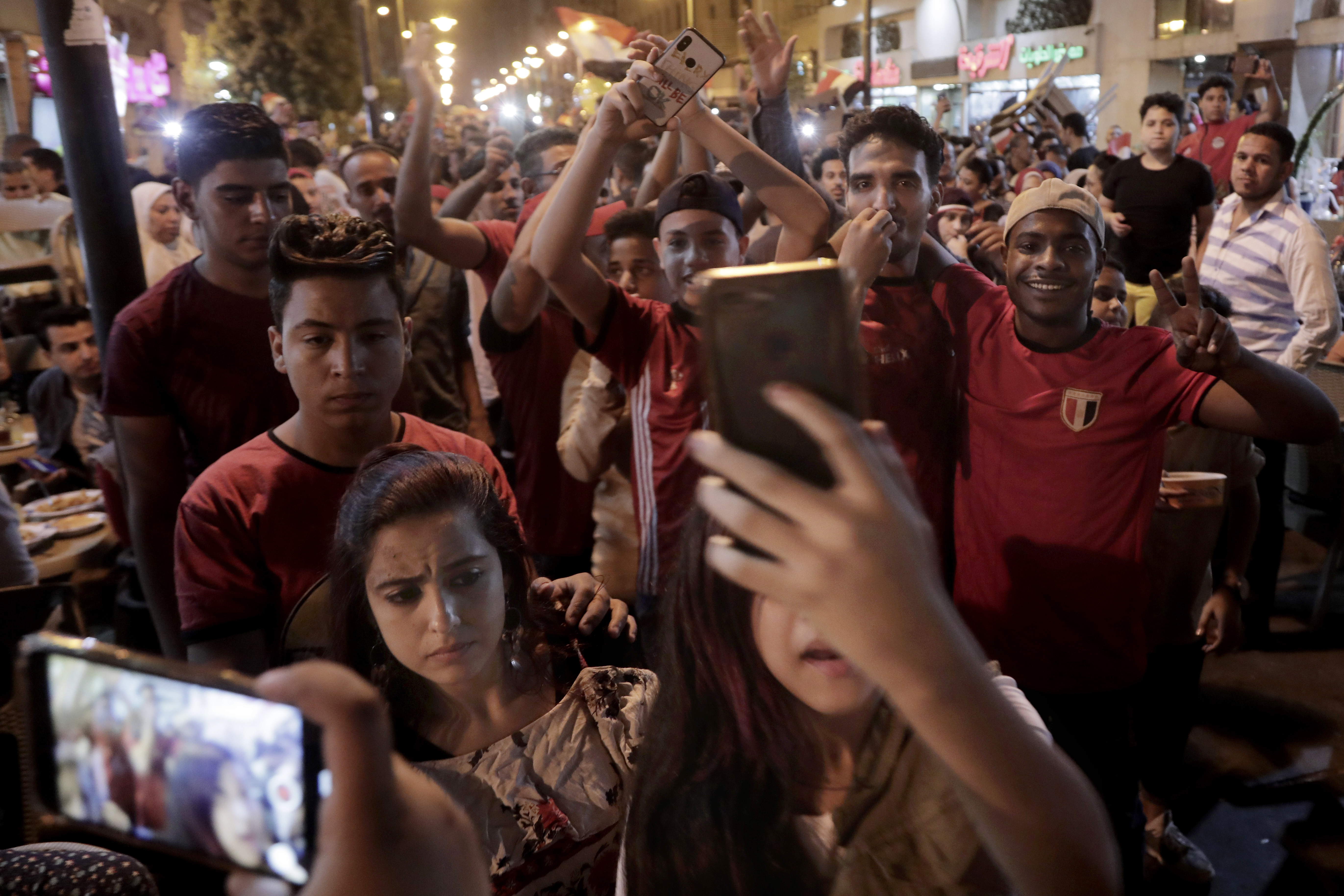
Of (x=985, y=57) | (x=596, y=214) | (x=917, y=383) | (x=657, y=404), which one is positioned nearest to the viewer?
(x=917, y=383)

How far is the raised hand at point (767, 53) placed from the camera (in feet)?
11.1

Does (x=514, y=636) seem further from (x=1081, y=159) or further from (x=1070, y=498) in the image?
(x=1081, y=159)

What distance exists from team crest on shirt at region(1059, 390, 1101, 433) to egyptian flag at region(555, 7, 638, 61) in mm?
6399

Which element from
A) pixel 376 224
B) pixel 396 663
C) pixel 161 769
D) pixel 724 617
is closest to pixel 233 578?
pixel 396 663

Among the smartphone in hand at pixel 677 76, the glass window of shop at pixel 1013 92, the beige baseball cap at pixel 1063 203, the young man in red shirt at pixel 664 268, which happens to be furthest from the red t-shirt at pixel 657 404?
the glass window of shop at pixel 1013 92

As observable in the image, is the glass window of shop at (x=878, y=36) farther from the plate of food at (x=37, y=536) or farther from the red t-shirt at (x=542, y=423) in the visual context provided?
the plate of food at (x=37, y=536)

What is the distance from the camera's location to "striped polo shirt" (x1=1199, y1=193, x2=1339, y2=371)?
4.86 metres

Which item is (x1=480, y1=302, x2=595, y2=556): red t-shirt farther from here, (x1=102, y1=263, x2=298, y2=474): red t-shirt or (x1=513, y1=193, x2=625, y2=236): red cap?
(x1=102, y1=263, x2=298, y2=474): red t-shirt

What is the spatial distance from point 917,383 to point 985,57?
33245 millimetres

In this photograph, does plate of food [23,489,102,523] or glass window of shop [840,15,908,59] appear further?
glass window of shop [840,15,908,59]

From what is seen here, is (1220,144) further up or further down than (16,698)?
further up

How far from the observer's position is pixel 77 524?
435cm

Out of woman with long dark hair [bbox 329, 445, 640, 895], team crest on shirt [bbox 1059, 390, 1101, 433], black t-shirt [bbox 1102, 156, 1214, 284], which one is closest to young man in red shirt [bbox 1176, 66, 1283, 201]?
black t-shirt [bbox 1102, 156, 1214, 284]

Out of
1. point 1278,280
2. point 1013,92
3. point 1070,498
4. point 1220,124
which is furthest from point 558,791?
point 1013,92
